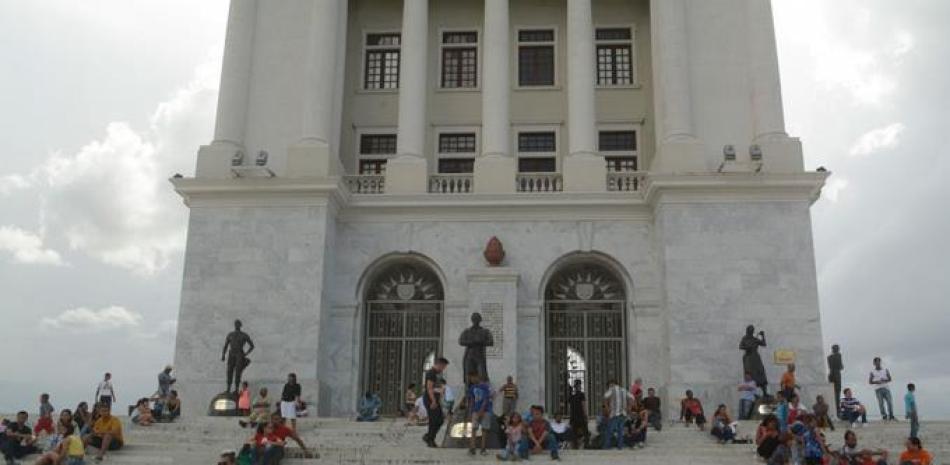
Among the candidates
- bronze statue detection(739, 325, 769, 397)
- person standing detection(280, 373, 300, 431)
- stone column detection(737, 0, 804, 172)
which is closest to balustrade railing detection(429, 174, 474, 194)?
stone column detection(737, 0, 804, 172)

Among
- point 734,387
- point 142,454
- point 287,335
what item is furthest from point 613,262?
point 142,454

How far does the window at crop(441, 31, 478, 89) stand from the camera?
34.6 metres

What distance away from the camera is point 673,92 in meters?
30.6

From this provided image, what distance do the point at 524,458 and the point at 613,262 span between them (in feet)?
39.9

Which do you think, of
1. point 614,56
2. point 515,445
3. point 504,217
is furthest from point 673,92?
point 515,445

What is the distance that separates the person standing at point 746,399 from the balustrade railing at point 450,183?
10.7 metres

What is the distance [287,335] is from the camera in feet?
93.2

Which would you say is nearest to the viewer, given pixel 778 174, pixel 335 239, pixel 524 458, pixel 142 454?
pixel 524 458

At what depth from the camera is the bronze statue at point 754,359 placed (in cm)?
2597

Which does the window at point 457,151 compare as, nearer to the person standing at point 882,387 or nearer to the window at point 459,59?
the window at point 459,59

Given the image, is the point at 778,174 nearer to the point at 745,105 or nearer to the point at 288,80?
the point at 745,105

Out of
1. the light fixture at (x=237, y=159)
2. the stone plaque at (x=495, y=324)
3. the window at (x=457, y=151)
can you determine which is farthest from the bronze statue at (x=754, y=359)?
the light fixture at (x=237, y=159)

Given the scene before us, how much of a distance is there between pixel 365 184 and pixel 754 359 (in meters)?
13.7

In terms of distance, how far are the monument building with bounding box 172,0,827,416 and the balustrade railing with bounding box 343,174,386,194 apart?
0.23ft
